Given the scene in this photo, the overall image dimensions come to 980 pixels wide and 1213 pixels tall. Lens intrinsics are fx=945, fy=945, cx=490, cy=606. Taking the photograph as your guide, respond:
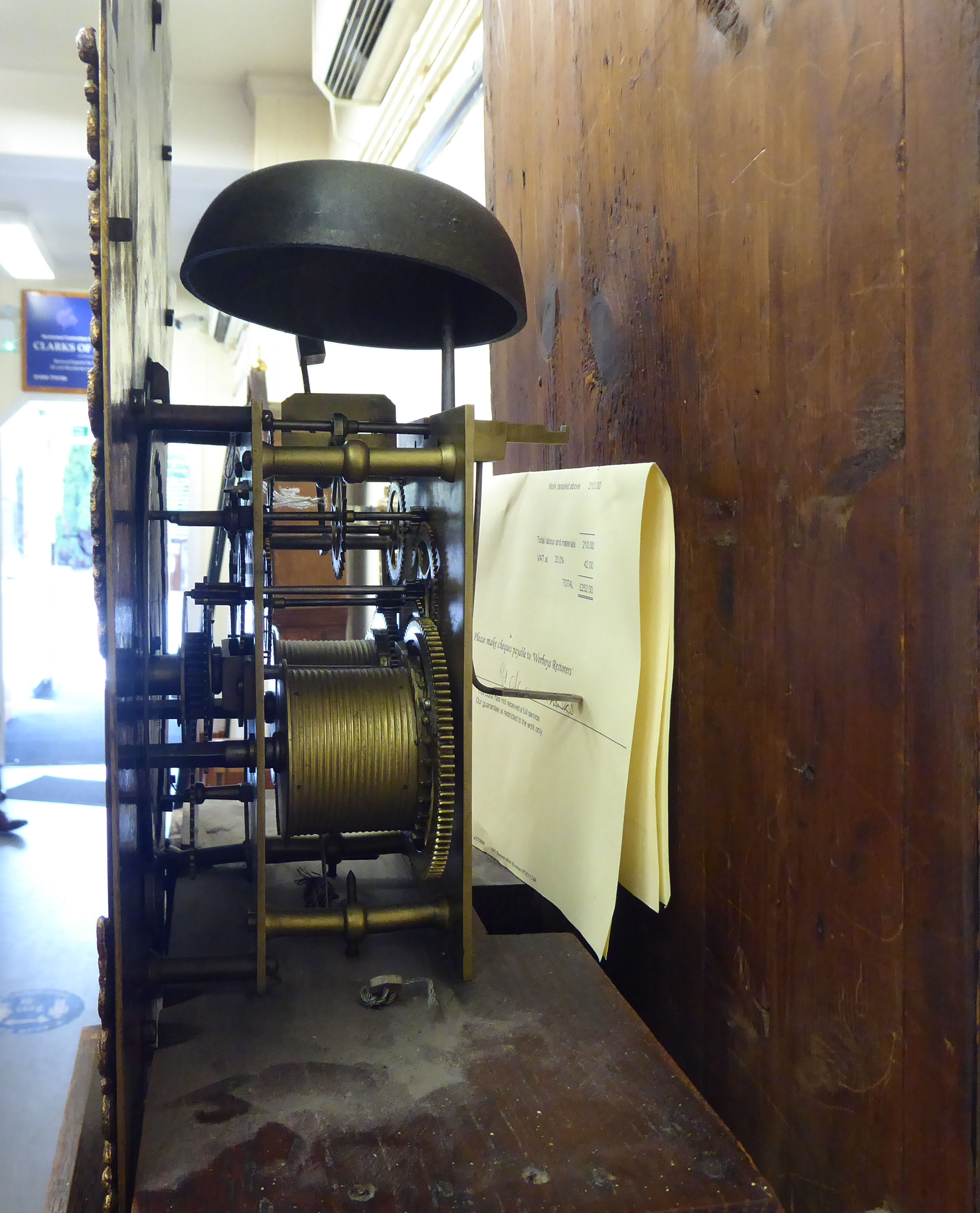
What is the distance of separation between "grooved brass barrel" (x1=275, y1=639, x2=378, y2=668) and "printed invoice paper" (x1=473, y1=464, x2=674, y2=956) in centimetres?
21

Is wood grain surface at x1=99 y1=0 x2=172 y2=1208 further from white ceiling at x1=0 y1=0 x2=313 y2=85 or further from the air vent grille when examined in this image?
white ceiling at x1=0 y1=0 x2=313 y2=85

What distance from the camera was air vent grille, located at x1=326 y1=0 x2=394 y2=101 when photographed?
2.63 metres

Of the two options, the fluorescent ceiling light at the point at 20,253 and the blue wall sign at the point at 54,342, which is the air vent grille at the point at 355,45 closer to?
the fluorescent ceiling light at the point at 20,253

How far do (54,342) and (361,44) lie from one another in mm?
5165

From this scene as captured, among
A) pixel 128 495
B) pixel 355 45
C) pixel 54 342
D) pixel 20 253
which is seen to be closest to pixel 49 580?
pixel 54 342

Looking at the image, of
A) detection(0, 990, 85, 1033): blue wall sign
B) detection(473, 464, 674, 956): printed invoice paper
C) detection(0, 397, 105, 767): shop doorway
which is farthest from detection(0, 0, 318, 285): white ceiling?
detection(473, 464, 674, 956): printed invoice paper

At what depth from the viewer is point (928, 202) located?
2.18ft

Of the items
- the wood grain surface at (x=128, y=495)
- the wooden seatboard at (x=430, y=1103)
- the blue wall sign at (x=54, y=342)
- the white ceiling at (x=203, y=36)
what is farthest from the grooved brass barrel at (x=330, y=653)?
the blue wall sign at (x=54, y=342)

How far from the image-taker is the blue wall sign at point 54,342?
22.9 ft

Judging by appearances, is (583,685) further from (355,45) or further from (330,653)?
(355,45)

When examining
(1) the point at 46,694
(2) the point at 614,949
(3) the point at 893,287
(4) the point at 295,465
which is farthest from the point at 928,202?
(1) the point at 46,694

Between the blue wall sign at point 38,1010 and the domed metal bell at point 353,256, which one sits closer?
the domed metal bell at point 353,256

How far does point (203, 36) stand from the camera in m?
3.88

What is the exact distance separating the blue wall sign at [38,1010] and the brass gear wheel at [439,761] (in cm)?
208
